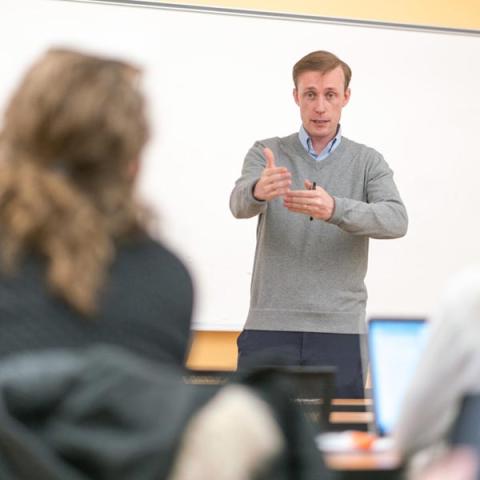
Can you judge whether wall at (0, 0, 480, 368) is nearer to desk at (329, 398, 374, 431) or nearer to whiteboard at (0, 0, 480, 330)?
whiteboard at (0, 0, 480, 330)

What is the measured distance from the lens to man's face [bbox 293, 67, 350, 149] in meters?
3.16

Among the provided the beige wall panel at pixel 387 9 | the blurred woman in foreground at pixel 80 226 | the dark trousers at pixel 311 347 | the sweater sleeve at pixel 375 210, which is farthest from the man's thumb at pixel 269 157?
the blurred woman in foreground at pixel 80 226

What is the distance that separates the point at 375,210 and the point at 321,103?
483mm

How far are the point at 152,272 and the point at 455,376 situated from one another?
0.47m

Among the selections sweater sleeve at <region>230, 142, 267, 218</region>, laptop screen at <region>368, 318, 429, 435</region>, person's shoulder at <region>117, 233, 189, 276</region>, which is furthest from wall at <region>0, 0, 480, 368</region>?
person's shoulder at <region>117, 233, 189, 276</region>

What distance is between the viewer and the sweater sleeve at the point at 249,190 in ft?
9.60

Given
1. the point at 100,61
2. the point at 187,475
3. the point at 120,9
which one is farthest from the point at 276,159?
the point at 187,475

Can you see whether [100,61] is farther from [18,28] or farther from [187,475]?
[18,28]

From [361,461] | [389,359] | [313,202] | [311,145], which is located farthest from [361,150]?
[361,461]

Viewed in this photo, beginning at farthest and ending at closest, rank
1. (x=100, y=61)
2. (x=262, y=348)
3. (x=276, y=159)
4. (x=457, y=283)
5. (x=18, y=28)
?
(x=18, y=28)
(x=276, y=159)
(x=262, y=348)
(x=100, y=61)
(x=457, y=283)

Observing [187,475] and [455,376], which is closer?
[187,475]

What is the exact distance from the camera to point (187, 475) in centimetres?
106

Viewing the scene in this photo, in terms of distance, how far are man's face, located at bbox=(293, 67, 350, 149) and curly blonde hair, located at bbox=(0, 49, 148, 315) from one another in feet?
6.20

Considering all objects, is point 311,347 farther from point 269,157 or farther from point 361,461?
point 361,461
